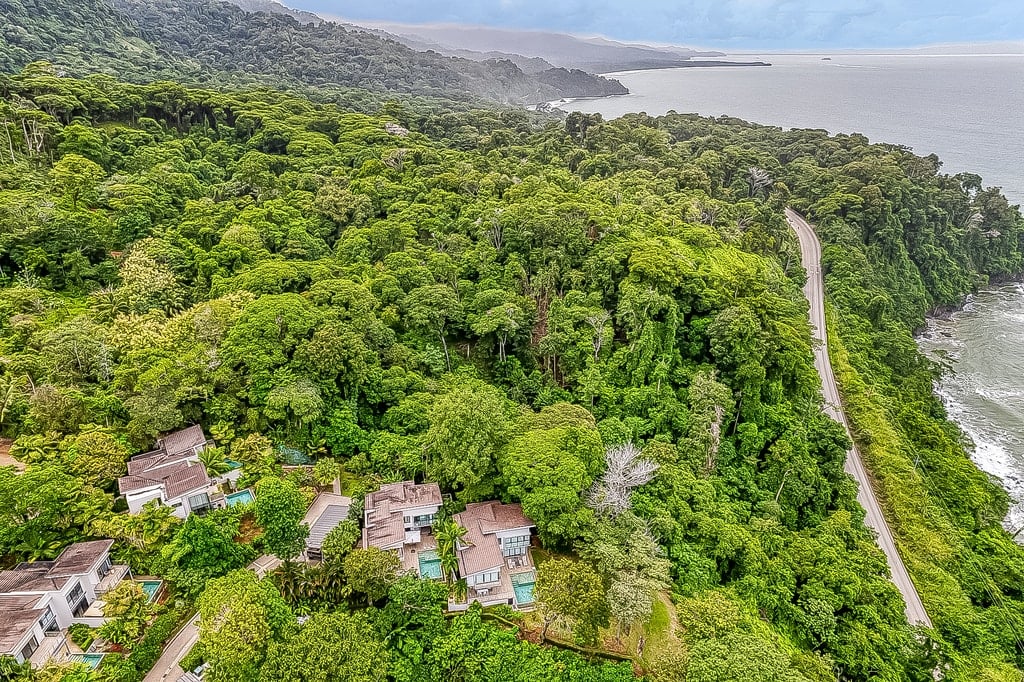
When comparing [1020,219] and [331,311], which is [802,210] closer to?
[1020,219]

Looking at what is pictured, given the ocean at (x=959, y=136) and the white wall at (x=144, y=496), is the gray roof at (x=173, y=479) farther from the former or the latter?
the ocean at (x=959, y=136)

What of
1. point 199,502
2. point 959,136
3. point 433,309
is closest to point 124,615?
point 199,502

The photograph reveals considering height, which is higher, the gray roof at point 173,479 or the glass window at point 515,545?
the gray roof at point 173,479

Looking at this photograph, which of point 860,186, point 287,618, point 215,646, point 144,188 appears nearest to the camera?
point 215,646

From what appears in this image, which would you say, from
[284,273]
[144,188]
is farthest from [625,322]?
[144,188]

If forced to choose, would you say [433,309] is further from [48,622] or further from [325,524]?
[48,622]

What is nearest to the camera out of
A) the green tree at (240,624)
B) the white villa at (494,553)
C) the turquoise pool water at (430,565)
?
the green tree at (240,624)

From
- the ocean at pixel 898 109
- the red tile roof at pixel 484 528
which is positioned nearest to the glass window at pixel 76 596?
the red tile roof at pixel 484 528

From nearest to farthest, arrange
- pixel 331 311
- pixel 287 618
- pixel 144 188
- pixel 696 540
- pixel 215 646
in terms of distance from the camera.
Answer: pixel 215 646 → pixel 287 618 → pixel 696 540 → pixel 331 311 → pixel 144 188
